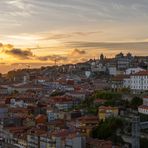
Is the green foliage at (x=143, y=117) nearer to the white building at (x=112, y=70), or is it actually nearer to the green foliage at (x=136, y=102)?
the green foliage at (x=136, y=102)

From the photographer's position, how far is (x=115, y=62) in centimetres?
4659

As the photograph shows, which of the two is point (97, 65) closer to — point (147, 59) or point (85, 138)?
point (147, 59)

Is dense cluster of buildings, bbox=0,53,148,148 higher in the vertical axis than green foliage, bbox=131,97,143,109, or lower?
lower

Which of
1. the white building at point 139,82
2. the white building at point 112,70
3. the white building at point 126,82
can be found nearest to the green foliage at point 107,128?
the white building at point 139,82

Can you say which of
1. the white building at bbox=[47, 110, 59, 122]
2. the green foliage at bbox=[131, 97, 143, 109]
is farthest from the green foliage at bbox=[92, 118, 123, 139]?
the white building at bbox=[47, 110, 59, 122]

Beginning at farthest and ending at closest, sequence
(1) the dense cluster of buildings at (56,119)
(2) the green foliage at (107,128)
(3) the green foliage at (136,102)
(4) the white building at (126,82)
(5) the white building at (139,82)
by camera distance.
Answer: (4) the white building at (126,82)
(5) the white building at (139,82)
(3) the green foliage at (136,102)
(2) the green foliage at (107,128)
(1) the dense cluster of buildings at (56,119)

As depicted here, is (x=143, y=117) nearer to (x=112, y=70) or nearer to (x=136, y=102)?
(x=136, y=102)

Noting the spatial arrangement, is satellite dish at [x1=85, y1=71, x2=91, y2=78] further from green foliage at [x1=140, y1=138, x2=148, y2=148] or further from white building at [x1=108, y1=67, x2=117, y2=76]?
green foliage at [x1=140, y1=138, x2=148, y2=148]

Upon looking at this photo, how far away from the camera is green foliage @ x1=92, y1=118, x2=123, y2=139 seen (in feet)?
61.3

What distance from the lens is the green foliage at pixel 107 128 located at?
18672 mm

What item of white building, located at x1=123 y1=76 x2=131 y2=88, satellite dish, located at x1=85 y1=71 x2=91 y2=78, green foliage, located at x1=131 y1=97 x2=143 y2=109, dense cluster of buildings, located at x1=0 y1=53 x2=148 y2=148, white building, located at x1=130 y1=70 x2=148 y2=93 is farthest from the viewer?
Answer: satellite dish, located at x1=85 y1=71 x2=91 y2=78

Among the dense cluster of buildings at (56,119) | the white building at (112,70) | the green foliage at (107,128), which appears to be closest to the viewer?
the dense cluster of buildings at (56,119)

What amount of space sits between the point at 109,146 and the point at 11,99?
1618cm

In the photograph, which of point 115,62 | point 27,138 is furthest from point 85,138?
point 115,62
